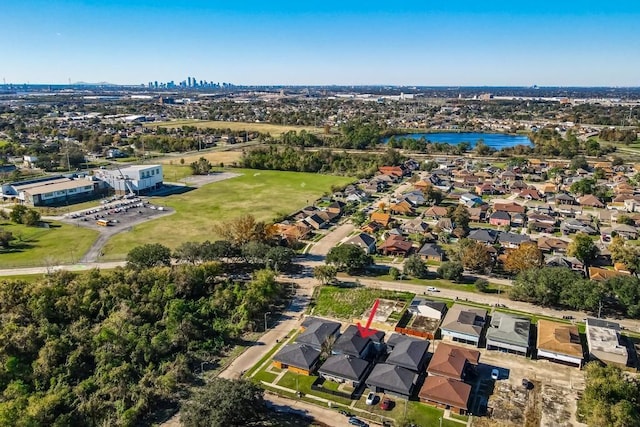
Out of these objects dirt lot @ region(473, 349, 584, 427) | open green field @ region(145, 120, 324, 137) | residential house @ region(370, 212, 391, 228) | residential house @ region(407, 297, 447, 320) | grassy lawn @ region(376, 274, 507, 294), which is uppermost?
open green field @ region(145, 120, 324, 137)

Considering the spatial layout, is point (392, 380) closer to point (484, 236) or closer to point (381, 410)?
→ point (381, 410)

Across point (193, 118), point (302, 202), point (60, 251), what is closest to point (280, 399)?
point (60, 251)

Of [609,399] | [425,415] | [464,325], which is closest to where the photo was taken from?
[609,399]

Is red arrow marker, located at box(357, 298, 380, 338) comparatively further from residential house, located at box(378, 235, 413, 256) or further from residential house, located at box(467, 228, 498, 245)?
residential house, located at box(467, 228, 498, 245)

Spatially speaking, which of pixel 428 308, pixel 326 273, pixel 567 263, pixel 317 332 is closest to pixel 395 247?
pixel 326 273

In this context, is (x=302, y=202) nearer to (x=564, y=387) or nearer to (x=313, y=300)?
(x=313, y=300)

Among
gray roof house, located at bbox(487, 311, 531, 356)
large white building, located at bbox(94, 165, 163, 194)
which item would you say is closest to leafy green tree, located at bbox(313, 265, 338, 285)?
gray roof house, located at bbox(487, 311, 531, 356)

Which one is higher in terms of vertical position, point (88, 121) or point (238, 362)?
point (88, 121)
